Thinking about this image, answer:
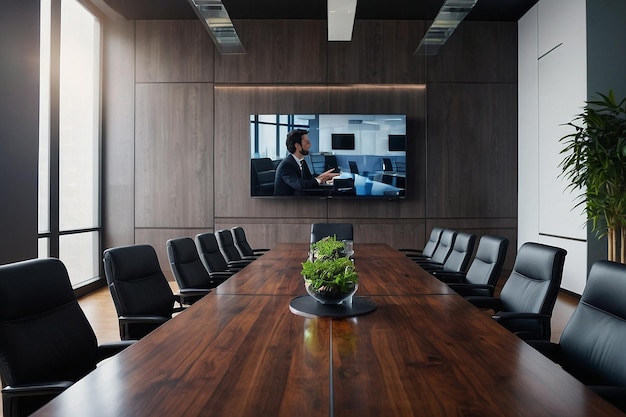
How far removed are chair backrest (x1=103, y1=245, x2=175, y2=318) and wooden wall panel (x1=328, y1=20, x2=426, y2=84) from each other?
504 cm

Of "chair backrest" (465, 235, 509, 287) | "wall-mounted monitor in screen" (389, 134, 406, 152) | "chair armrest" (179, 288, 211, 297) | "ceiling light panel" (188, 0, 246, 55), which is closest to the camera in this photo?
"chair armrest" (179, 288, 211, 297)

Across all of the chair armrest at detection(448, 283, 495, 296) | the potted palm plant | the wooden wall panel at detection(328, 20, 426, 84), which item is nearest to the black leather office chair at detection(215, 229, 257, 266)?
the chair armrest at detection(448, 283, 495, 296)

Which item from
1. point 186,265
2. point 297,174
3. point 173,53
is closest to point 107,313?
point 186,265

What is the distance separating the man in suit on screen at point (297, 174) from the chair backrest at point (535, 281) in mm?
4428

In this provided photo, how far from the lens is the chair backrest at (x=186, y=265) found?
333 cm

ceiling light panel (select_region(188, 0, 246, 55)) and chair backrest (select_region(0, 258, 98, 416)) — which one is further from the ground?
ceiling light panel (select_region(188, 0, 246, 55))

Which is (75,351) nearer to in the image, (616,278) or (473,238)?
(616,278)

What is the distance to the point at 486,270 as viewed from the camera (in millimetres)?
3518

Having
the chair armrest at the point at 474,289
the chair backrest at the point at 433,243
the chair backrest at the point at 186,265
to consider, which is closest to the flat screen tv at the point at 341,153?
the chair backrest at the point at 433,243

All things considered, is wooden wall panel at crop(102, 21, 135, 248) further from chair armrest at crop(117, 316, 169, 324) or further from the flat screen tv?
chair armrest at crop(117, 316, 169, 324)

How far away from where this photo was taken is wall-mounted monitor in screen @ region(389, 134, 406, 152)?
7.07 meters

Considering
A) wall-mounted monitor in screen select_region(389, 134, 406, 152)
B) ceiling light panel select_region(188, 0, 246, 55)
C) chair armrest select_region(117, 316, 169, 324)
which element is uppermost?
ceiling light panel select_region(188, 0, 246, 55)

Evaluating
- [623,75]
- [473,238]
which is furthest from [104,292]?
[623,75]

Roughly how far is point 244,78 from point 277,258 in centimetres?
397
